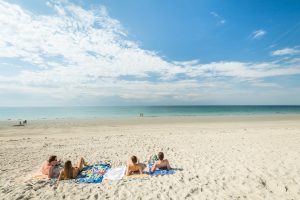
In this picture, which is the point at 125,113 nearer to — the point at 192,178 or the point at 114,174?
the point at 114,174

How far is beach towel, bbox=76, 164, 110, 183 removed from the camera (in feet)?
21.6

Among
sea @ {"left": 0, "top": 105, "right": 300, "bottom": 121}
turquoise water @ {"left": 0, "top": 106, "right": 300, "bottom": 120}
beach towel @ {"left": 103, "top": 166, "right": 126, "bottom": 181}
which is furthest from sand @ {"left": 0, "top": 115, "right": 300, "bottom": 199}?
turquoise water @ {"left": 0, "top": 106, "right": 300, "bottom": 120}

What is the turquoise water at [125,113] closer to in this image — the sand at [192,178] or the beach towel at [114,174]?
the sand at [192,178]

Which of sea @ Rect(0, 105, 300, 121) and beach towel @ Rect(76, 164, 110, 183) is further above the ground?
sea @ Rect(0, 105, 300, 121)

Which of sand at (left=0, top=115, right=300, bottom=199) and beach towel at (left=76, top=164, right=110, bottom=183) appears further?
beach towel at (left=76, top=164, right=110, bottom=183)

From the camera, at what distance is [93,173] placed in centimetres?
727

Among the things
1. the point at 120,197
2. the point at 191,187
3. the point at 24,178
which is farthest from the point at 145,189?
the point at 24,178

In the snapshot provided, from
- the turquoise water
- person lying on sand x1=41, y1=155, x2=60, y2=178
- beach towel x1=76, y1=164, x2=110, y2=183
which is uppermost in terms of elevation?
the turquoise water

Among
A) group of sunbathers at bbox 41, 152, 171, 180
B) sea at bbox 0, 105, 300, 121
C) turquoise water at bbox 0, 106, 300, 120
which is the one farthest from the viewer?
turquoise water at bbox 0, 106, 300, 120

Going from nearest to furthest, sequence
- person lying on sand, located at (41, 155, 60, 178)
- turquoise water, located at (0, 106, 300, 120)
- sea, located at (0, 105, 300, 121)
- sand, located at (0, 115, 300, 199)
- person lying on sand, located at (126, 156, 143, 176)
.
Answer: sand, located at (0, 115, 300, 199), person lying on sand, located at (41, 155, 60, 178), person lying on sand, located at (126, 156, 143, 176), sea, located at (0, 105, 300, 121), turquoise water, located at (0, 106, 300, 120)

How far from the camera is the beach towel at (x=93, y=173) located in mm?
6576

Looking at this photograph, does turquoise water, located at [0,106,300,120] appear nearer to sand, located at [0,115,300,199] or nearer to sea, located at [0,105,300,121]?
sea, located at [0,105,300,121]

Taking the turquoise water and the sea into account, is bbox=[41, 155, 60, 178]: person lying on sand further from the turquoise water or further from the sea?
the turquoise water

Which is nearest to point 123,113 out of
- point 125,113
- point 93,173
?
point 125,113
